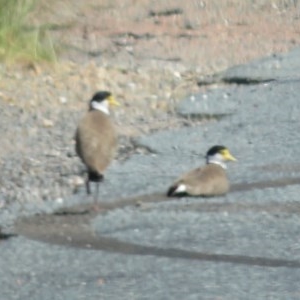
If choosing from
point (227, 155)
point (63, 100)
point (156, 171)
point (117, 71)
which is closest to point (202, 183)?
point (227, 155)

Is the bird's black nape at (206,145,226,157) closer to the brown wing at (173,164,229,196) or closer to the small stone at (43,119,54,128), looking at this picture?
the brown wing at (173,164,229,196)

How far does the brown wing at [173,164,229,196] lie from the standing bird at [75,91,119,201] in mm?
574

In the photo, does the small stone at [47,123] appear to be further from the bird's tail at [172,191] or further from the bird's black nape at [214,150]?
the bird's tail at [172,191]

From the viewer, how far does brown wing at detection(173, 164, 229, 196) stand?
11.2 metres

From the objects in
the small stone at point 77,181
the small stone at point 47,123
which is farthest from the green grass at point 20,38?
the small stone at point 77,181

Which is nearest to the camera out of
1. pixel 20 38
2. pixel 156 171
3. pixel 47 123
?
pixel 156 171

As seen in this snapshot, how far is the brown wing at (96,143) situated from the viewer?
11.3 m

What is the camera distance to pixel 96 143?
11.4m

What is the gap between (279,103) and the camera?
15305 millimetres

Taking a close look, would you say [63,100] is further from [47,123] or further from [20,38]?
[20,38]

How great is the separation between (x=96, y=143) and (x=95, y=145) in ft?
0.09

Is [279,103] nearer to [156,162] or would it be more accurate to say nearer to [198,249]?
[156,162]

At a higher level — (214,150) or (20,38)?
(20,38)

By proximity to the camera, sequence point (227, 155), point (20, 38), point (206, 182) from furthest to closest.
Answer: point (20, 38), point (227, 155), point (206, 182)
